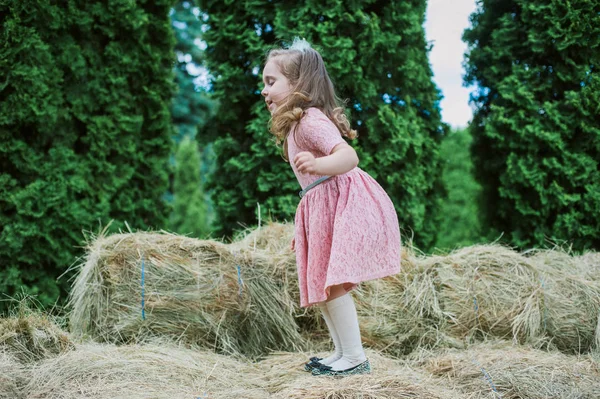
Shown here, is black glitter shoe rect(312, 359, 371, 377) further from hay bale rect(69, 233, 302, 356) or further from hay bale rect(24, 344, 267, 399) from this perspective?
hay bale rect(69, 233, 302, 356)

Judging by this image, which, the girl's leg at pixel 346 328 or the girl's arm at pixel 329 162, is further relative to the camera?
the girl's leg at pixel 346 328

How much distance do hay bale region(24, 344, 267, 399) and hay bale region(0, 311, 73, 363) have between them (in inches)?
4.3

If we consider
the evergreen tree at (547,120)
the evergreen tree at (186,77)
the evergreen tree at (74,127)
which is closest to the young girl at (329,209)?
the evergreen tree at (74,127)

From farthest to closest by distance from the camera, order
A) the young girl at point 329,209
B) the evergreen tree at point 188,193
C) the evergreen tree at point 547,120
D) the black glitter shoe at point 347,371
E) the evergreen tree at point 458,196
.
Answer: the evergreen tree at point 188,193 < the evergreen tree at point 458,196 < the evergreen tree at point 547,120 < the black glitter shoe at point 347,371 < the young girl at point 329,209

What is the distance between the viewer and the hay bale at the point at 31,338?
2912mm

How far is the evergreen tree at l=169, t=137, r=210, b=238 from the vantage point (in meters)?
13.1

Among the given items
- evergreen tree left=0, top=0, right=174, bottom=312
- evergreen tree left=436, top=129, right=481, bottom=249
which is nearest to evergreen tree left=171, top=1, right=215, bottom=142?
evergreen tree left=436, top=129, right=481, bottom=249

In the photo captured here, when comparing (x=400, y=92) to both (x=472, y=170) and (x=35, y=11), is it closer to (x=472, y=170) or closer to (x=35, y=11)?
(x=472, y=170)

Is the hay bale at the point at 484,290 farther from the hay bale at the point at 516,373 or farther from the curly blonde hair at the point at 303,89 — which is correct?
the curly blonde hair at the point at 303,89

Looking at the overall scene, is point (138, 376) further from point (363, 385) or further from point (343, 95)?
point (343, 95)

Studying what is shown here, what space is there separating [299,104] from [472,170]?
318 centimetres

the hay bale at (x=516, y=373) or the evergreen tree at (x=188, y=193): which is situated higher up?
the evergreen tree at (x=188, y=193)

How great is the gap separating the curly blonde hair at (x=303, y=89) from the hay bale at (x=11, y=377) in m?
1.65

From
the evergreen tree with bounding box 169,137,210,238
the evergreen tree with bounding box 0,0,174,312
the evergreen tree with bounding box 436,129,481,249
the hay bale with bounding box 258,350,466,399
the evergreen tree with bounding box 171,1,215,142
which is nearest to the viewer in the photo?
the hay bale with bounding box 258,350,466,399
